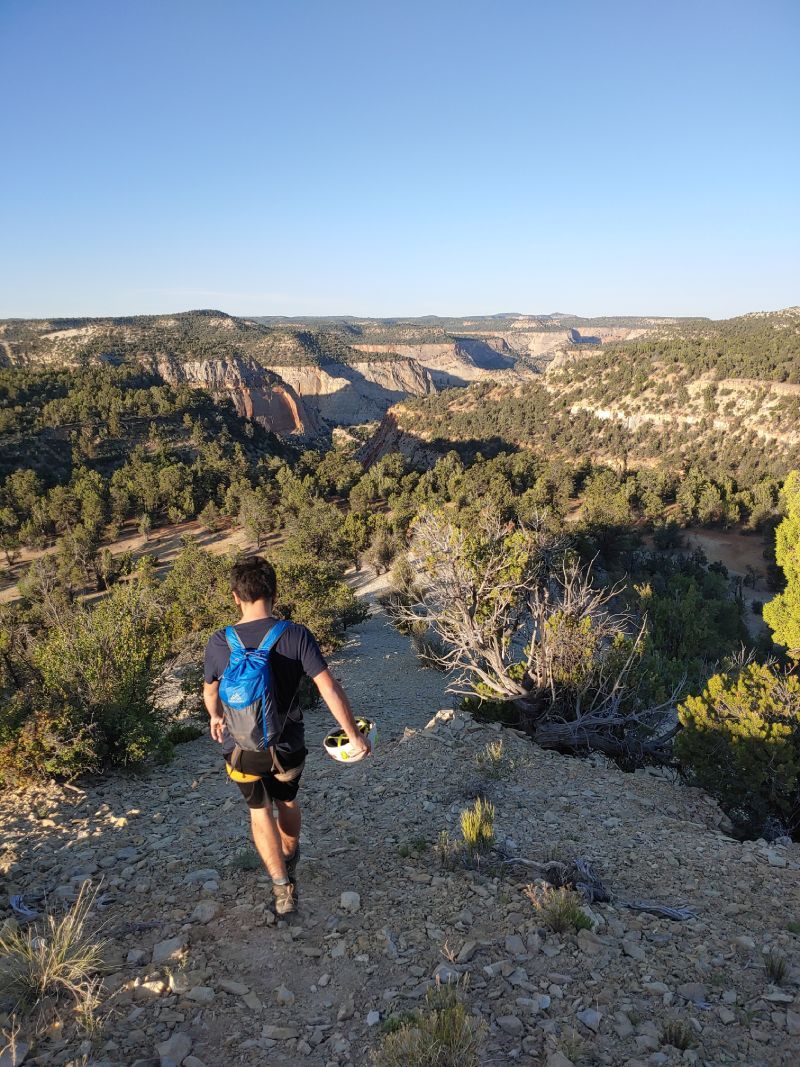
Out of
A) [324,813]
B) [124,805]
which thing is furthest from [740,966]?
[124,805]

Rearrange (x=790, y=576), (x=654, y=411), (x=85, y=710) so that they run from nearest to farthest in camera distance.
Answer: (x=85, y=710) < (x=790, y=576) < (x=654, y=411)

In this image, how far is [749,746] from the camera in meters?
6.71

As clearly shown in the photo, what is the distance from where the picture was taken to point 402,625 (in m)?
17.2

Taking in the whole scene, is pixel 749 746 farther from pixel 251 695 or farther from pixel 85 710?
pixel 85 710

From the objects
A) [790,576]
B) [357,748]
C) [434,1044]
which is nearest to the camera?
[434,1044]

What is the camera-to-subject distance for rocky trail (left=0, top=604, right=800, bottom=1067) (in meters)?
2.63

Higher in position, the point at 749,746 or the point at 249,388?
the point at 249,388

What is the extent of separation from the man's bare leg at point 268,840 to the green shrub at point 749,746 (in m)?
5.79

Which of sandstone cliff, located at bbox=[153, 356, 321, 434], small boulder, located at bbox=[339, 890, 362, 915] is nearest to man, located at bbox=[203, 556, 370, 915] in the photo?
small boulder, located at bbox=[339, 890, 362, 915]

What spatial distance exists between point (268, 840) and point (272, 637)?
131 cm

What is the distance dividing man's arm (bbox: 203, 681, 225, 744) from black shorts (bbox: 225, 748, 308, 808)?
0.17 metres

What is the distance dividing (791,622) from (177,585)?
59.6 feet

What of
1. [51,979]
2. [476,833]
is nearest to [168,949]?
[51,979]

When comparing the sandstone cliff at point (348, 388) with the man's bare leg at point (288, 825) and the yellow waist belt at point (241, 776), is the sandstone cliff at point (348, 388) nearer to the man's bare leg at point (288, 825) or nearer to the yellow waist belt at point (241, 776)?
the man's bare leg at point (288, 825)
